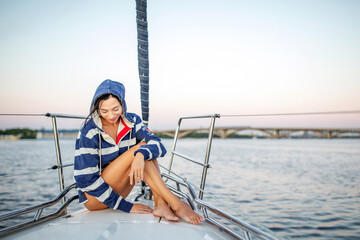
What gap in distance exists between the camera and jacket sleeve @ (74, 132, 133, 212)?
4.48 ft

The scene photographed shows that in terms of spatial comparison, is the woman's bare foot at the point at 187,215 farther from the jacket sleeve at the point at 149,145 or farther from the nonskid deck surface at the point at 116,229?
the jacket sleeve at the point at 149,145

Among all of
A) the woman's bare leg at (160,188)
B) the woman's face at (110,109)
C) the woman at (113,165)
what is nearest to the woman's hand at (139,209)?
the woman at (113,165)

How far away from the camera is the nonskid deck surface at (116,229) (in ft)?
3.61

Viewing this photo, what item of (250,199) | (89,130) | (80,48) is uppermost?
(80,48)

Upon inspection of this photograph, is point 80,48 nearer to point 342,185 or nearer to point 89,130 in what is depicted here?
point 89,130

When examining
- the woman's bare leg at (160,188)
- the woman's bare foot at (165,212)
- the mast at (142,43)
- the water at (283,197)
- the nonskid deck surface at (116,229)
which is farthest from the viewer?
the water at (283,197)

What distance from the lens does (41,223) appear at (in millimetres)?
1311

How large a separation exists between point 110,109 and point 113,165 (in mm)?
338

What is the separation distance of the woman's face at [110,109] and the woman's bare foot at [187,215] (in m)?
0.66

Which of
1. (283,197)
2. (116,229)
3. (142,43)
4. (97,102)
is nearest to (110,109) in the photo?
(97,102)

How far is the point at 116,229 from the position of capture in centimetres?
116

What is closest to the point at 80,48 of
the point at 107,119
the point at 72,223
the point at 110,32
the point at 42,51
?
the point at 110,32

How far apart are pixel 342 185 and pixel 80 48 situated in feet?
25.5

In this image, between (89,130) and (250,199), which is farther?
(250,199)
